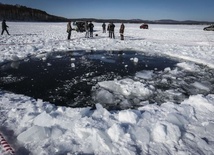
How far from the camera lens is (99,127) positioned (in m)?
3.88

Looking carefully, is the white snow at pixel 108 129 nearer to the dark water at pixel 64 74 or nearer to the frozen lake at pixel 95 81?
the frozen lake at pixel 95 81

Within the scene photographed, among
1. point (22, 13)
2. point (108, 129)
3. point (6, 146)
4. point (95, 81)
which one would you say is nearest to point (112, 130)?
point (108, 129)

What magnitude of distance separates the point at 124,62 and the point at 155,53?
3433mm

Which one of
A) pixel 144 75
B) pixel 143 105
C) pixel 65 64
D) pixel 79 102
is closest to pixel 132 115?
pixel 143 105

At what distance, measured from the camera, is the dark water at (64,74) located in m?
5.93

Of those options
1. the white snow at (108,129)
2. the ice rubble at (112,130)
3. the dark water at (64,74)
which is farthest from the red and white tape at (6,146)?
the dark water at (64,74)

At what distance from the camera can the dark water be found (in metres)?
5.93

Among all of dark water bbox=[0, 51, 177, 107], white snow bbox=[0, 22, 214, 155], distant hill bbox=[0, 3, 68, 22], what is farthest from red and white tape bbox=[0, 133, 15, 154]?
distant hill bbox=[0, 3, 68, 22]

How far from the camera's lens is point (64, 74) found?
8.06 meters

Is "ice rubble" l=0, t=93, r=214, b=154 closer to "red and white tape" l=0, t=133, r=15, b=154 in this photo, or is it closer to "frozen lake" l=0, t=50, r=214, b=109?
"red and white tape" l=0, t=133, r=15, b=154

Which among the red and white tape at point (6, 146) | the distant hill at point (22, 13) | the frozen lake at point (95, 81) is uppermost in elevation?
the distant hill at point (22, 13)

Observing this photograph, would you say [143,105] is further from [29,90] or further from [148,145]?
[29,90]

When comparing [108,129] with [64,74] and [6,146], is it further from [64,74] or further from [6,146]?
[64,74]

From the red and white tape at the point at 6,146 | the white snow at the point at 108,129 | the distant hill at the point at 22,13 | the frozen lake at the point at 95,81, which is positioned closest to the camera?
the red and white tape at the point at 6,146
